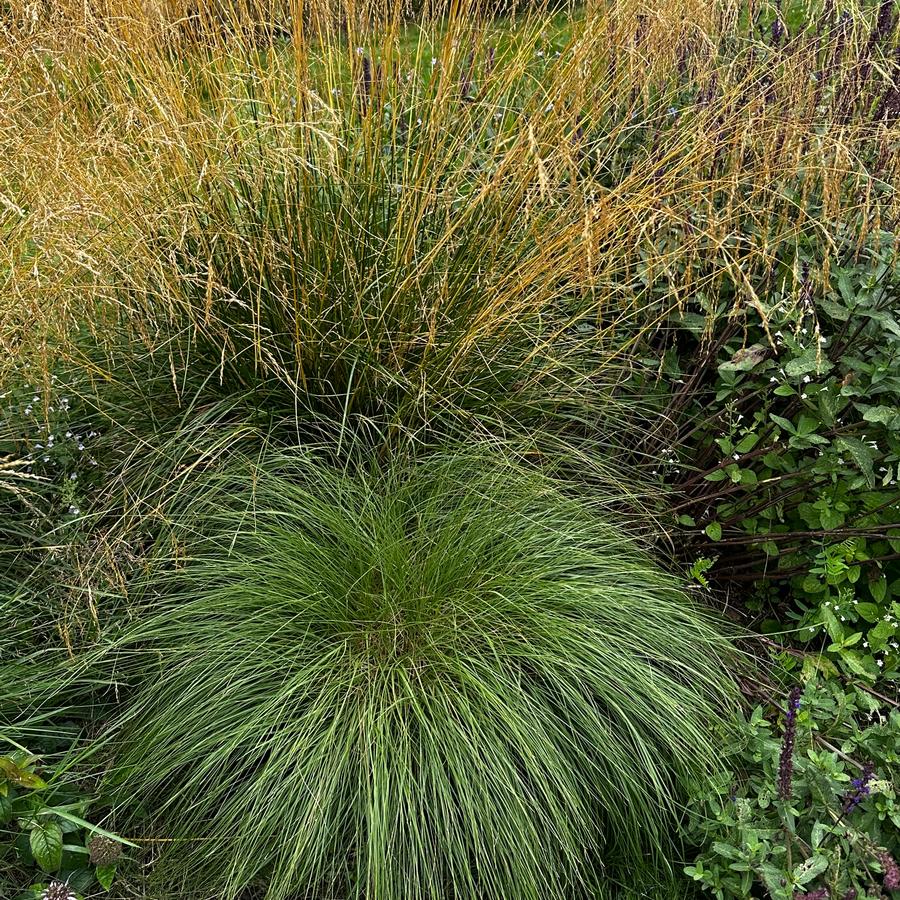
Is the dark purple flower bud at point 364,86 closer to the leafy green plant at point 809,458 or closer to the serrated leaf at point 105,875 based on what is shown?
the leafy green plant at point 809,458

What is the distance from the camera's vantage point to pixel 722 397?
8.72ft

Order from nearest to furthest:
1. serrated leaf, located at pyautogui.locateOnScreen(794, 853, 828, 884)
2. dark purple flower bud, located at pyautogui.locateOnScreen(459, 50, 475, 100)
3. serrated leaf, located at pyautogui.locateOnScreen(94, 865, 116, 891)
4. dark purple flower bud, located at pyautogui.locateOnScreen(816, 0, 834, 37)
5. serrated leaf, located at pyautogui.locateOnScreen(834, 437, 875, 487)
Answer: serrated leaf, located at pyautogui.locateOnScreen(794, 853, 828, 884), serrated leaf, located at pyautogui.locateOnScreen(94, 865, 116, 891), serrated leaf, located at pyautogui.locateOnScreen(834, 437, 875, 487), dark purple flower bud, located at pyautogui.locateOnScreen(459, 50, 475, 100), dark purple flower bud, located at pyautogui.locateOnScreen(816, 0, 834, 37)

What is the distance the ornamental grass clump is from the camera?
1.95m

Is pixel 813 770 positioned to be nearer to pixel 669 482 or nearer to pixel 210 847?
pixel 669 482

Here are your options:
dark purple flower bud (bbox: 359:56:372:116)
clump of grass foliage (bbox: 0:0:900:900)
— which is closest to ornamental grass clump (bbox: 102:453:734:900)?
clump of grass foliage (bbox: 0:0:900:900)

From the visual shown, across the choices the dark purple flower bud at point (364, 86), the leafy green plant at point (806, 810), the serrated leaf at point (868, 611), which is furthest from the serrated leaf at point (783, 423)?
the dark purple flower bud at point (364, 86)

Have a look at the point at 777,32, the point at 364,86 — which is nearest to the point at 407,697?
the point at 364,86

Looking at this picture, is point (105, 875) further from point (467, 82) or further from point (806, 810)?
point (467, 82)

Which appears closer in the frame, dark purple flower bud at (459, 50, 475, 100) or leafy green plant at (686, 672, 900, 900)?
leafy green plant at (686, 672, 900, 900)

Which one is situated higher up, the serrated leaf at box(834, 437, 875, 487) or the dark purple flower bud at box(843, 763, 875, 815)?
the serrated leaf at box(834, 437, 875, 487)

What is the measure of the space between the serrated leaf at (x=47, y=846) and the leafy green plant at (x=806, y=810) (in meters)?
1.30

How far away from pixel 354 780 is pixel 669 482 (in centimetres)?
138

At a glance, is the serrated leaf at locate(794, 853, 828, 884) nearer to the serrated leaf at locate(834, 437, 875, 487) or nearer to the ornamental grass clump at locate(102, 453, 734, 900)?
the ornamental grass clump at locate(102, 453, 734, 900)

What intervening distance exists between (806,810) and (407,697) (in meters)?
0.88
